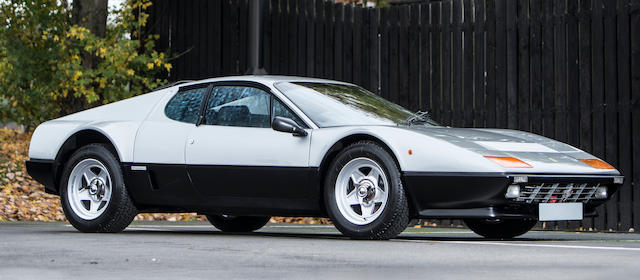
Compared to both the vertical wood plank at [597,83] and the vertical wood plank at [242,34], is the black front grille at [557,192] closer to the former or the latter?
the vertical wood plank at [597,83]

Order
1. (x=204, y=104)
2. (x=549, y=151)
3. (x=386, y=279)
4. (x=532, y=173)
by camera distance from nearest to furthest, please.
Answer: (x=386, y=279), (x=532, y=173), (x=549, y=151), (x=204, y=104)

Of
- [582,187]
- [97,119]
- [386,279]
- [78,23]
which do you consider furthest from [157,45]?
[386,279]

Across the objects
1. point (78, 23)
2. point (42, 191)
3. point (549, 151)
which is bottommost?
point (42, 191)

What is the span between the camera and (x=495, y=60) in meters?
11.8

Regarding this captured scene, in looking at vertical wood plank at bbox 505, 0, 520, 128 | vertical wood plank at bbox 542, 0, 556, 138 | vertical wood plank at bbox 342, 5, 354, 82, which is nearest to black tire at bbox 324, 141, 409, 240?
vertical wood plank at bbox 542, 0, 556, 138

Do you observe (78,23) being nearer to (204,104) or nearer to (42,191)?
(42,191)

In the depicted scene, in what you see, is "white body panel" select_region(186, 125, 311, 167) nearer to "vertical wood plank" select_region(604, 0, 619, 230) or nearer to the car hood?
the car hood

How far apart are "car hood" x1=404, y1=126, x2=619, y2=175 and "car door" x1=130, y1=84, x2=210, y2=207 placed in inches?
76.1

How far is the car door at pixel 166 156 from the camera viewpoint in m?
8.81

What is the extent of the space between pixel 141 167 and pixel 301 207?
1528mm

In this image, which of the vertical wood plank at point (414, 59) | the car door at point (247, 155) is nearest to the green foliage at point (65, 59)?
the vertical wood plank at point (414, 59)

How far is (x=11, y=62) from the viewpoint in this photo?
16.0 metres

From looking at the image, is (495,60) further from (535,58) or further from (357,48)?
(357,48)

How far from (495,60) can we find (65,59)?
702 cm
